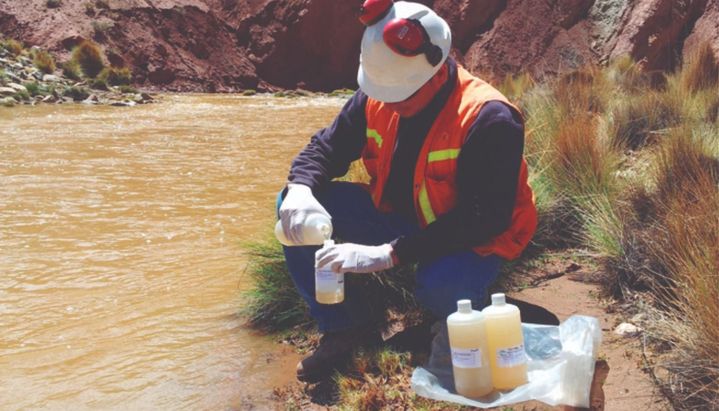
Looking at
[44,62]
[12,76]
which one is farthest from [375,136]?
[44,62]

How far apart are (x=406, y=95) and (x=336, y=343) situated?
0.91 meters

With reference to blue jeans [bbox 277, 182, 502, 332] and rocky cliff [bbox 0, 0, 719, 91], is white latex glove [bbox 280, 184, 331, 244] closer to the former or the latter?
blue jeans [bbox 277, 182, 502, 332]

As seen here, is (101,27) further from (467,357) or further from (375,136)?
(467,357)

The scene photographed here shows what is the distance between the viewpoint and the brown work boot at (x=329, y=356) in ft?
8.57

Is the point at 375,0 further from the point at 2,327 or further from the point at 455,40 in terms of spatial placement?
the point at 455,40

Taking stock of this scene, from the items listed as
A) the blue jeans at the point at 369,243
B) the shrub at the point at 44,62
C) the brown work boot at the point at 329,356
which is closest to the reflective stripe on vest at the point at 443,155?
the blue jeans at the point at 369,243

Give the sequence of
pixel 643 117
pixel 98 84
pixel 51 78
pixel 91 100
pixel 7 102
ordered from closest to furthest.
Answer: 1. pixel 643 117
2. pixel 7 102
3. pixel 91 100
4. pixel 51 78
5. pixel 98 84

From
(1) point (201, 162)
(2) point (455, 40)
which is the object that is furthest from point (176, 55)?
(1) point (201, 162)

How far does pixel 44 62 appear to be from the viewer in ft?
46.5

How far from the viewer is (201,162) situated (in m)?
7.05

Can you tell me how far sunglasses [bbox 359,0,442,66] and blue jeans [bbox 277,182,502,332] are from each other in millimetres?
652

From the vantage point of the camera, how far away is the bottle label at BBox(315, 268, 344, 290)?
244cm

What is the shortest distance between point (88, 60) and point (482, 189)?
14.0m

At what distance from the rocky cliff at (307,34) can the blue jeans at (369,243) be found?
635cm
